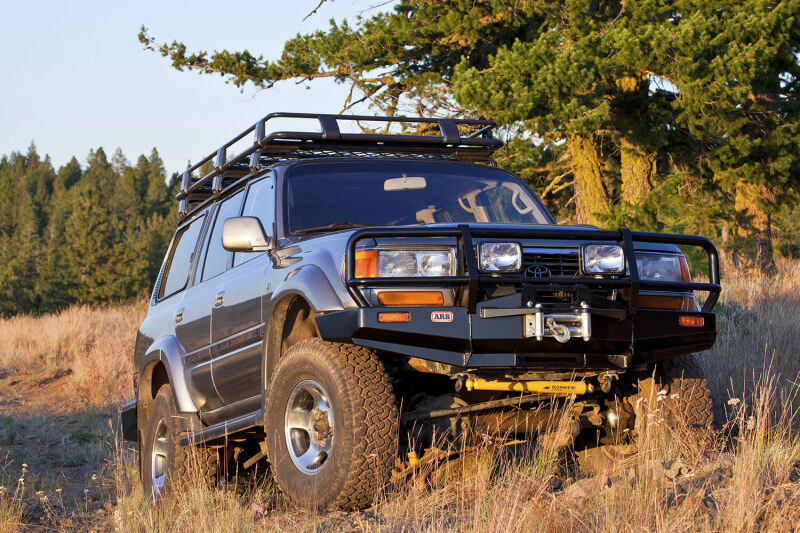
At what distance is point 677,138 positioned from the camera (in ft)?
60.5

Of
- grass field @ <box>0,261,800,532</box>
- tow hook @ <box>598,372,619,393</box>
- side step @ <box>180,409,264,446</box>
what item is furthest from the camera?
side step @ <box>180,409,264,446</box>

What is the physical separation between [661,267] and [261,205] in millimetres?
2527

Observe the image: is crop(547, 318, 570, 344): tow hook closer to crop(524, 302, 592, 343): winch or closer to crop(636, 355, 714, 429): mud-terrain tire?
crop(524, 302, 592, 343): winch

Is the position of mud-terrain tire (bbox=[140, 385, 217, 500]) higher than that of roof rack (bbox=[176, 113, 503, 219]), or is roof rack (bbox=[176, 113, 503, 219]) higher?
roof rack (bbox=[176, 113, 503, 219])

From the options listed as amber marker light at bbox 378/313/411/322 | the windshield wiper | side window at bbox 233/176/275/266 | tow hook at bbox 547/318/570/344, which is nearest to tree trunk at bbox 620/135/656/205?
side window at bbox 233/176/275/266

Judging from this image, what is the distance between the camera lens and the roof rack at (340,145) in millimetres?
5969

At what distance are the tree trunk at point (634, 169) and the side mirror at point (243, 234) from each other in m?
13.6

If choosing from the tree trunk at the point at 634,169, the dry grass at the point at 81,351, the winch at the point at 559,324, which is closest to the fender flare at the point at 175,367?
the winch at the point at 559,324

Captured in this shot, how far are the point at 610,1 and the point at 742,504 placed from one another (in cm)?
1591

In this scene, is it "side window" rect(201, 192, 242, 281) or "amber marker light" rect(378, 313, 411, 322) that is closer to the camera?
"amber marker light" rect(378, 313, 411, 322)

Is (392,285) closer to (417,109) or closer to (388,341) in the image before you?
(388,341)

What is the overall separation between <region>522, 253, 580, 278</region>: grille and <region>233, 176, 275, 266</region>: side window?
179cm

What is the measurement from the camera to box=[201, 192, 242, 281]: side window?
632 cm

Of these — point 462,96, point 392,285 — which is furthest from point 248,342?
point 462,96
